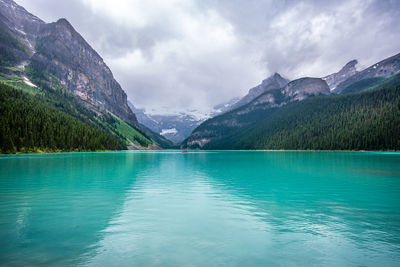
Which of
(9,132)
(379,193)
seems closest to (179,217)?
(379,193)

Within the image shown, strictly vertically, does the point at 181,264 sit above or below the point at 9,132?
below

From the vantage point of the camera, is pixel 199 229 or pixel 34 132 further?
pixel 34 132

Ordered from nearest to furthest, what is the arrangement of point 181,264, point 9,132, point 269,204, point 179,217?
1. point 181,264
2. point 179,217
3. point 269,204
4. point 9,132

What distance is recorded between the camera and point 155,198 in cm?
2516

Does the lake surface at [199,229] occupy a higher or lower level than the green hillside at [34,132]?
lower

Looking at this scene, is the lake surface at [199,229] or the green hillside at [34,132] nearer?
the lake surface at [199,229]

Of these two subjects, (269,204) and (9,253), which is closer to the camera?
(9,253)

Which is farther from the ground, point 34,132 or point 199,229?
point 34,132

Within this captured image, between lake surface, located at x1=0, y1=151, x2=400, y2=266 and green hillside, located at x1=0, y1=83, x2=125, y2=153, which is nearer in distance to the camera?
lake surface, located at x1=0, y1=151, x2=400, y2=266

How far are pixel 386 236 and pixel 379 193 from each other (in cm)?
1593

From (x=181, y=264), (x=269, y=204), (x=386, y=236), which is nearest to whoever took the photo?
(x=181, y=264)

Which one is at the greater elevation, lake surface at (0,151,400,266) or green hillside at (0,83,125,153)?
green hillside at (0,83,125,153)

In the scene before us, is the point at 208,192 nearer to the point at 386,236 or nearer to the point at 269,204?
the point at 269,204

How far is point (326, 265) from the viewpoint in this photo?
33.2 feet
